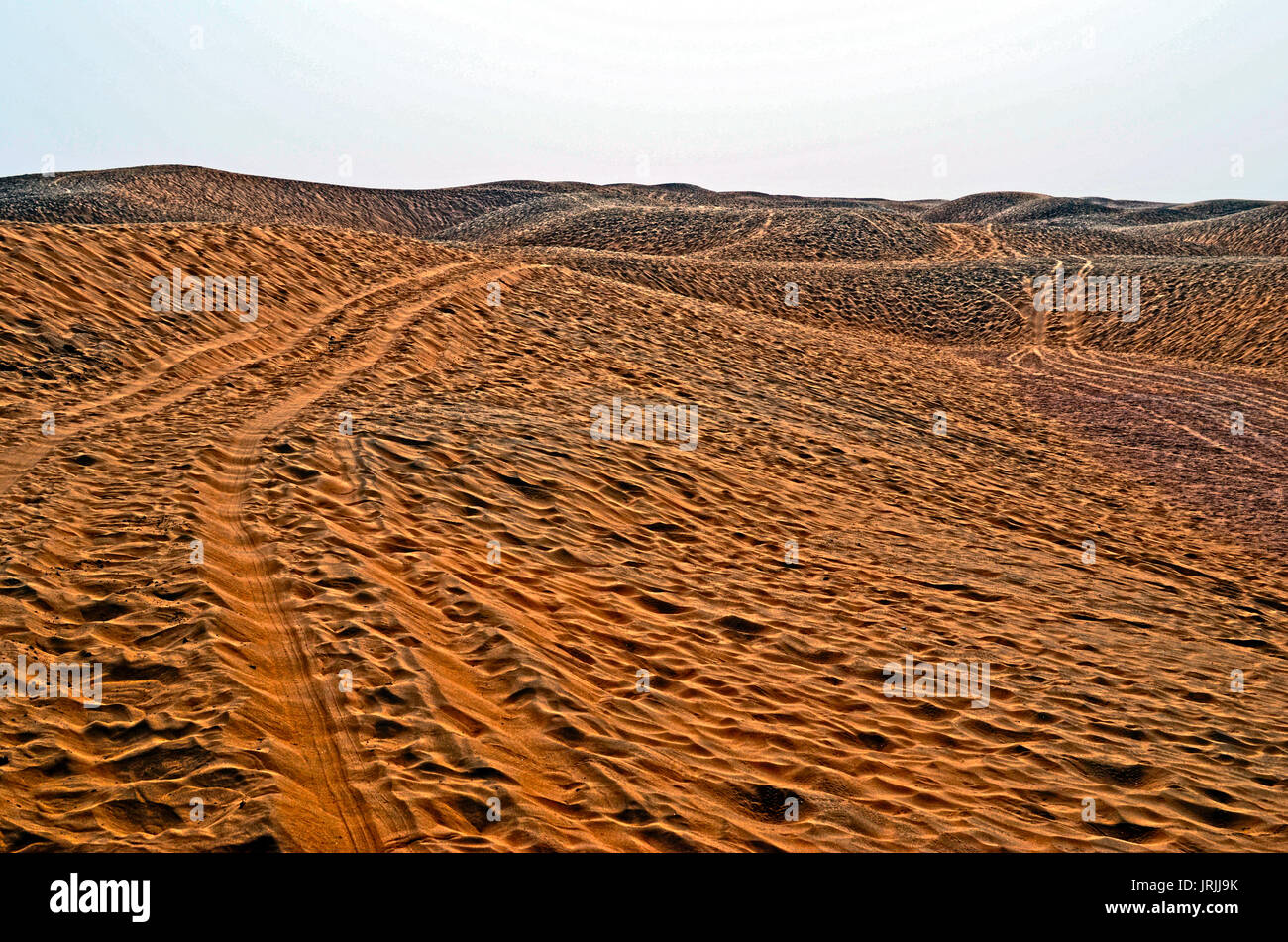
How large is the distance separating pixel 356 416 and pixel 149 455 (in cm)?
247

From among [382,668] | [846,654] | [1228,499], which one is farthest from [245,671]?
[1228,499]

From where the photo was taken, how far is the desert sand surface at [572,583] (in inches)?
177

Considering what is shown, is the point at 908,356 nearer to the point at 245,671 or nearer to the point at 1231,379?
the point at 1231,379

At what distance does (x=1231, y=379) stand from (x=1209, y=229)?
42.3m

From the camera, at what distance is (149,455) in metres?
8.92

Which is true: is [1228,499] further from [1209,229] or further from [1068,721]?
[1209,229]

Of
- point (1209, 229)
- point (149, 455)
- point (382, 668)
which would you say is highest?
point (1209, 229)

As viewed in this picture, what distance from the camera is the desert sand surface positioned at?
4.49m

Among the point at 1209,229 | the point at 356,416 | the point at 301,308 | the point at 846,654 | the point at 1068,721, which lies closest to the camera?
the point at 1068,721

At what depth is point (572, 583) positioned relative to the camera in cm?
732

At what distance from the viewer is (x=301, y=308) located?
1698 cm
